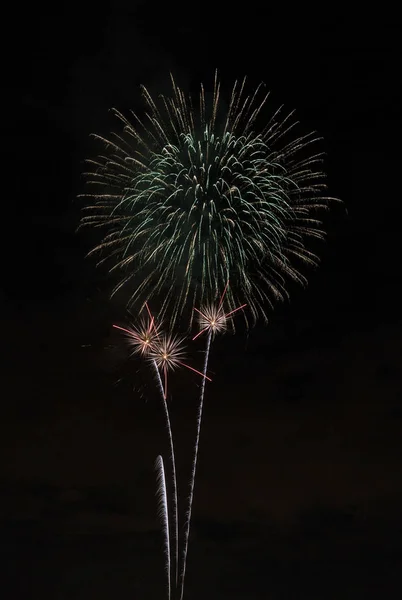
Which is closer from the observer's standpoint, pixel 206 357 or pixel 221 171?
pixel 221 171

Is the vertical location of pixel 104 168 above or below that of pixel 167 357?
above

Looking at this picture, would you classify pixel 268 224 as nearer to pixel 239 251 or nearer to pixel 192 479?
pixel 239 251

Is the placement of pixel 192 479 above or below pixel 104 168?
below

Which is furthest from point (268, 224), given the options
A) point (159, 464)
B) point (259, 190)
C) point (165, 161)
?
point (159, 464)

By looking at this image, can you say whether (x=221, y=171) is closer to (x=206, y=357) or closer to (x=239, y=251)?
(x=239, y=251)

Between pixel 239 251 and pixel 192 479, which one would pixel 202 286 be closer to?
pixel 239 251

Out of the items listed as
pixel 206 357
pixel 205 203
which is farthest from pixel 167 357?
pixel 205 203

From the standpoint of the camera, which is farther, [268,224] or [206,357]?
[206,357]
